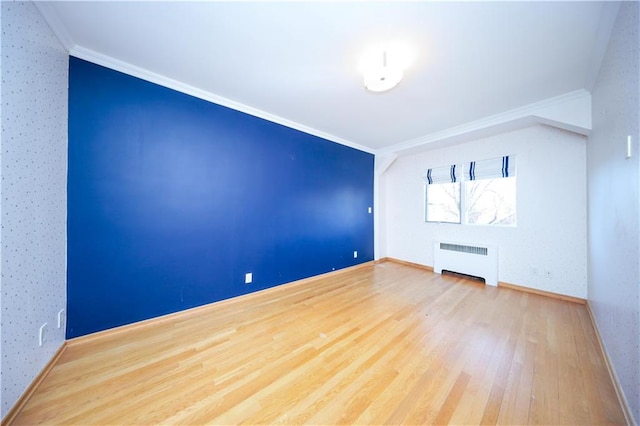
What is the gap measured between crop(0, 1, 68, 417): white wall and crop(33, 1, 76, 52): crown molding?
44 mm

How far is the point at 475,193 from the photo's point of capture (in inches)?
136

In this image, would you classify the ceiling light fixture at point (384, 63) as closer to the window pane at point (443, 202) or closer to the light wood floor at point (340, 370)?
the light wood floor at point (340, 370)

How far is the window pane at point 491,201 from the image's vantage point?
310 cm

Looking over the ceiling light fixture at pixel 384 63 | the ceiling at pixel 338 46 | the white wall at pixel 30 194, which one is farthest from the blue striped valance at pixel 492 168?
the white wall at pixel 30 194

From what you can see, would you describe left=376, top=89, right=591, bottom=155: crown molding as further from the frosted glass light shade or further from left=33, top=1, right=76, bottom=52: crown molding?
left=33, top=1, right=76, bottom=52: crown molding

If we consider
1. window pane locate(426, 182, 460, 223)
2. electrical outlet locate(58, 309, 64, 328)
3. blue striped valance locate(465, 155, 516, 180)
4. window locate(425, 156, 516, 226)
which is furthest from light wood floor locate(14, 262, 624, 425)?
blue striped valance locate(465, 155, 516, 180)

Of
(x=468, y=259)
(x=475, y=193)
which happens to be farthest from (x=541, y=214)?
(x=468, y=259)

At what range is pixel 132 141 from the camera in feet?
6.29

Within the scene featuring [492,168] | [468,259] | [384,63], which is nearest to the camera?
[384,63]

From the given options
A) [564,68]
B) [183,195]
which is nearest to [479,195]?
[564,68]

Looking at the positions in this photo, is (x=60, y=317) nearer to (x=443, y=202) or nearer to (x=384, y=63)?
(x=384, y=63)

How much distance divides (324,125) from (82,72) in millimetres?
2626

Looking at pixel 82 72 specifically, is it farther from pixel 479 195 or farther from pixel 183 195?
pixel 479 195

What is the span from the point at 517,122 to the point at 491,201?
121 cm
